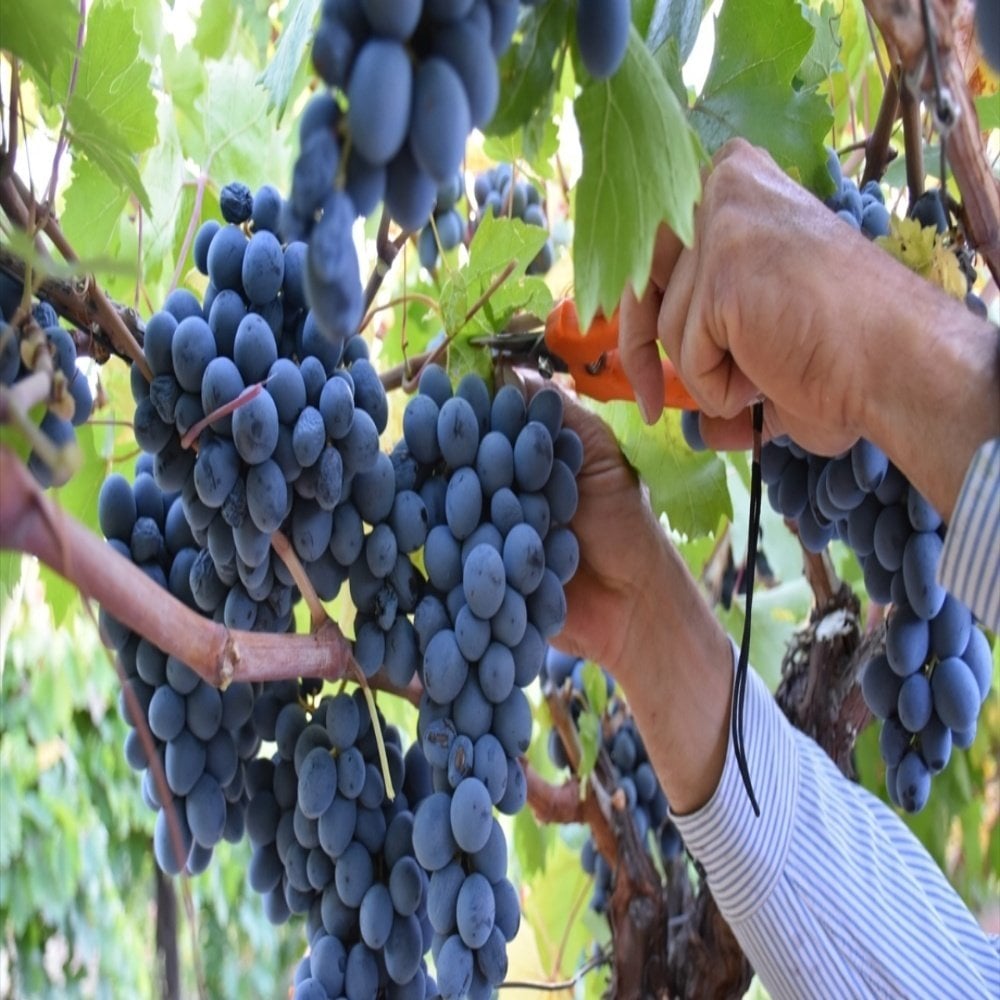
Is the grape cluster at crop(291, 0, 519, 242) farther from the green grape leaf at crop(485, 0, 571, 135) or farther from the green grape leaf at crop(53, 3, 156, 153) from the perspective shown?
the green grape leaf at crop(53, 3, 156, 153)

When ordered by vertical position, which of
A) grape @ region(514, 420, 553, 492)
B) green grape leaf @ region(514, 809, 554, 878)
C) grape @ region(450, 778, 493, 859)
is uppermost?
grape @ region(514, 420, 553, 492)

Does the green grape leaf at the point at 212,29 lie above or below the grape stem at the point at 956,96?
below

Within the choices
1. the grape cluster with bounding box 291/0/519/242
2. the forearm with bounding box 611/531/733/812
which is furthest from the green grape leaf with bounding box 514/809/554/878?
the grape cluster with bounding box 291/0/519/242

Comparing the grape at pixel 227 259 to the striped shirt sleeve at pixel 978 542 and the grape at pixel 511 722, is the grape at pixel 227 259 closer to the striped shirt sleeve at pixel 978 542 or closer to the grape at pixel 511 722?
the grape at pixel 511 722

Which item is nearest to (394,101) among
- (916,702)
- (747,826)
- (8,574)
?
(8,574)

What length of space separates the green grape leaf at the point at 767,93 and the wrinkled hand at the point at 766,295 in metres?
0.07

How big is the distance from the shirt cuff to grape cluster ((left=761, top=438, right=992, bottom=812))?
0.11m

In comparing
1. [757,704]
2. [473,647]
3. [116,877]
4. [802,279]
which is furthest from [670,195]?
[116,877]

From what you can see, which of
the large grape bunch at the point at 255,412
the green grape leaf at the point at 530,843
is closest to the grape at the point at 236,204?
the large grape bunch at the point at 255,412

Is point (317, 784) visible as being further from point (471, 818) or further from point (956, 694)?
point (956, 694)

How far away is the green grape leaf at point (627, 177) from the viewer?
0.41 meters

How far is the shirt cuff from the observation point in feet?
2.54

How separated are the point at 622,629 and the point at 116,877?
73.3 inches

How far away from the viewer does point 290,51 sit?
A: 1.85 feet
